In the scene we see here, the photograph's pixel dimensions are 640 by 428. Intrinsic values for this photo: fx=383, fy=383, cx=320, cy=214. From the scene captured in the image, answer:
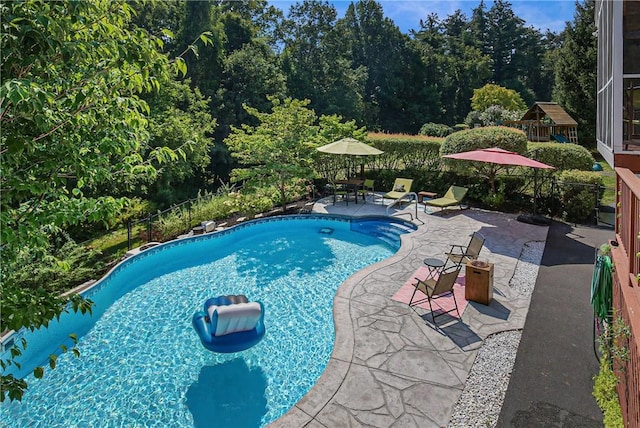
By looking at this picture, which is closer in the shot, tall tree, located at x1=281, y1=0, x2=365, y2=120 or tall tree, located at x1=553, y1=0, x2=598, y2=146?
tall tree, located at x1=553, y1=0, x2=598, y2=146

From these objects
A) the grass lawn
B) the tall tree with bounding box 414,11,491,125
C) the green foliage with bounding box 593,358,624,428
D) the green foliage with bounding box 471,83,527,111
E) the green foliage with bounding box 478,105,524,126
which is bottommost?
the green foliage with bounding box 593,358,624,428

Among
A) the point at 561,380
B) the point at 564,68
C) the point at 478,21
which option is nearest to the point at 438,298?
the point at 561,380

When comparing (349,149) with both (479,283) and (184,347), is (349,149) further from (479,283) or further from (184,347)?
(184,347)

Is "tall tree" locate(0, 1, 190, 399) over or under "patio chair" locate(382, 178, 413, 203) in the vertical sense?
over

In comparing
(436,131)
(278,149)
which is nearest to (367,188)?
(278,149)

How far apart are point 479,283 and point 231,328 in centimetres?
434

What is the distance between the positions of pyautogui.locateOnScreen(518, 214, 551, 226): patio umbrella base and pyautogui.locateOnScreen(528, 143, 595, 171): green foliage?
206cm

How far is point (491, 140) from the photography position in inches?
527

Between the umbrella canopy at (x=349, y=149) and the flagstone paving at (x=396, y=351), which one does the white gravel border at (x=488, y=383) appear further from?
the umbrella canopy at (x=349, y=149)

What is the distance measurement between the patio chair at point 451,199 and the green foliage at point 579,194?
3018 mm

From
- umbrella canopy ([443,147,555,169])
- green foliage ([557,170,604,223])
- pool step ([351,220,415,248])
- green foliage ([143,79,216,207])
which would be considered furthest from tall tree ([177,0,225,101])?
green foliage ([557,170,604,223])

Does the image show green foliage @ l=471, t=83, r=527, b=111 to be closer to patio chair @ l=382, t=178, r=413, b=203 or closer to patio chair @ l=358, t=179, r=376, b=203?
patio chair @ l=358, t=179, r=376, b=203

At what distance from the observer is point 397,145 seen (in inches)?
653

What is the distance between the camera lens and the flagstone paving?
14.3ft
